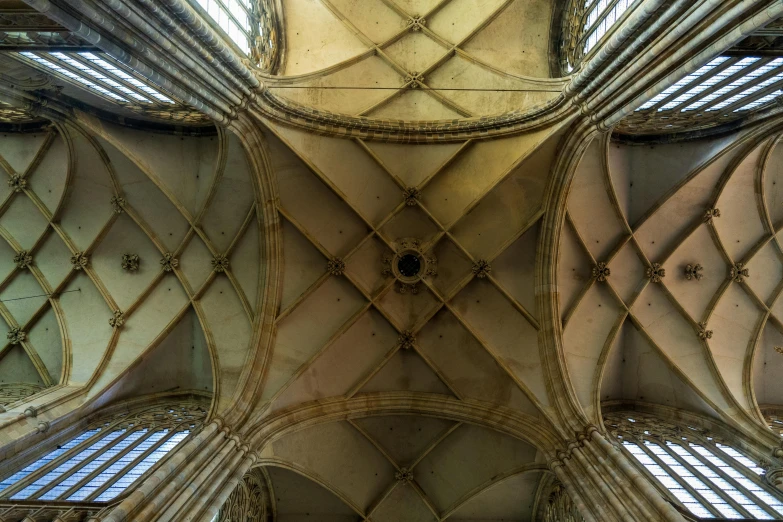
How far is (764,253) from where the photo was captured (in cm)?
1541

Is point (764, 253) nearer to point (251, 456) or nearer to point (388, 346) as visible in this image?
point (388, 346)

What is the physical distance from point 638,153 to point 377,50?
863 cm

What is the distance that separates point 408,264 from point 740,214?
10058 mm

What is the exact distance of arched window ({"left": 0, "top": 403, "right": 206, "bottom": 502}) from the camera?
9867mm

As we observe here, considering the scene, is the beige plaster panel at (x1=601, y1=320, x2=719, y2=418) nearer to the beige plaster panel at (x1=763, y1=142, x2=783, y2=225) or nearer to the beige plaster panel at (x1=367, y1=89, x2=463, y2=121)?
the beige plaster panel at (x1=763, y1=142, x2=783, y2=225)

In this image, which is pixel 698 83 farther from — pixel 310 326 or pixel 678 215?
pixel 310 326

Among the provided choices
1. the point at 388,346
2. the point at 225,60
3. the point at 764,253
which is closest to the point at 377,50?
the point at 225,60

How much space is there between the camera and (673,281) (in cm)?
1577

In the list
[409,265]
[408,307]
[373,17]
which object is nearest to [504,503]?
[408,307]

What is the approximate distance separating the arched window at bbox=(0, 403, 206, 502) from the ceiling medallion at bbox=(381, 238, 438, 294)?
22.7 feet

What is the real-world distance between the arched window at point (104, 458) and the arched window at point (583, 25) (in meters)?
14.5

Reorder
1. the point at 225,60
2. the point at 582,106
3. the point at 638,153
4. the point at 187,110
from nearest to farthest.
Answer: the point at 225,60
the point at 582,106
the point at 187,110
the point at 638,153

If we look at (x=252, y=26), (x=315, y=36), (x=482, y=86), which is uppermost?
(x=482, y=86)

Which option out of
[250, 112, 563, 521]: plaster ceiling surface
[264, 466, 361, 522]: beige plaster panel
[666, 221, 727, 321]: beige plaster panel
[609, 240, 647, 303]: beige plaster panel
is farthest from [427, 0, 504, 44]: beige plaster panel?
[264, 466, 361, 522]: beige plaster panel
